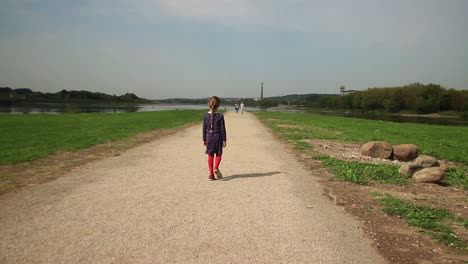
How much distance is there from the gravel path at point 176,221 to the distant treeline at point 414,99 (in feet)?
377

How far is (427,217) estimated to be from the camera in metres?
5.95

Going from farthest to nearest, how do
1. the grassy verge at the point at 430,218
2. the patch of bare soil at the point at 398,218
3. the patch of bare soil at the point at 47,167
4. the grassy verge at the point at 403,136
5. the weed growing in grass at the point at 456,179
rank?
the grassy verge at the point at 403,136 < the weed growing in grass at the point at 456,179 < the patch of bare soil at the point at 47,167 < the grassy verge at the point at 430,218 < the patch of bare soil at the point at 398,218

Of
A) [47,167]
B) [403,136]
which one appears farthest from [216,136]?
[403,136]

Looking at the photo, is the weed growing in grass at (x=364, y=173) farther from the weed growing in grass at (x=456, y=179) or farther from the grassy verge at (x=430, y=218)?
the grassy verge at (x=430, y=218)

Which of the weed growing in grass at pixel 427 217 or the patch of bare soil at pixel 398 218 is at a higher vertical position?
the weed growing in grass at pixel 427 217

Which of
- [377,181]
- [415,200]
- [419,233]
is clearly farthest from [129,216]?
[377,181]

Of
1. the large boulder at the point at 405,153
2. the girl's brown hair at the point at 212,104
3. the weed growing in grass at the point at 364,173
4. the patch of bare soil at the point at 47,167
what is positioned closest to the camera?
the patch of bare soil at the point at 47,167

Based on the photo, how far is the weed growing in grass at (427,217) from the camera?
502 centimetres

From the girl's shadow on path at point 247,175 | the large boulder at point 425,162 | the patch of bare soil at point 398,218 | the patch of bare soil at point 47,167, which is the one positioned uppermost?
the large boulder at point 425,162

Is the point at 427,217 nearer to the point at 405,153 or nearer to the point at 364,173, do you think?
the point at 364,173

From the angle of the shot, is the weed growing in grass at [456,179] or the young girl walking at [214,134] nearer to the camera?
the young girl walking at [214,134]

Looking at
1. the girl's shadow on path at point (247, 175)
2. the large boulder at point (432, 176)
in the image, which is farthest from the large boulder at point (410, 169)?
the girl's shadow on path at point (247, 175)

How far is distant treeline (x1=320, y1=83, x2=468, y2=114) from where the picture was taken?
105188 millimetres

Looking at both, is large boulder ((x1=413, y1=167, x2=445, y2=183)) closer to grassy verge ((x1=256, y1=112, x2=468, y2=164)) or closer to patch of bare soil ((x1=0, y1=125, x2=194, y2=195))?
grassy verge ((x1=256, y1=112, x2=468, y2=164))
